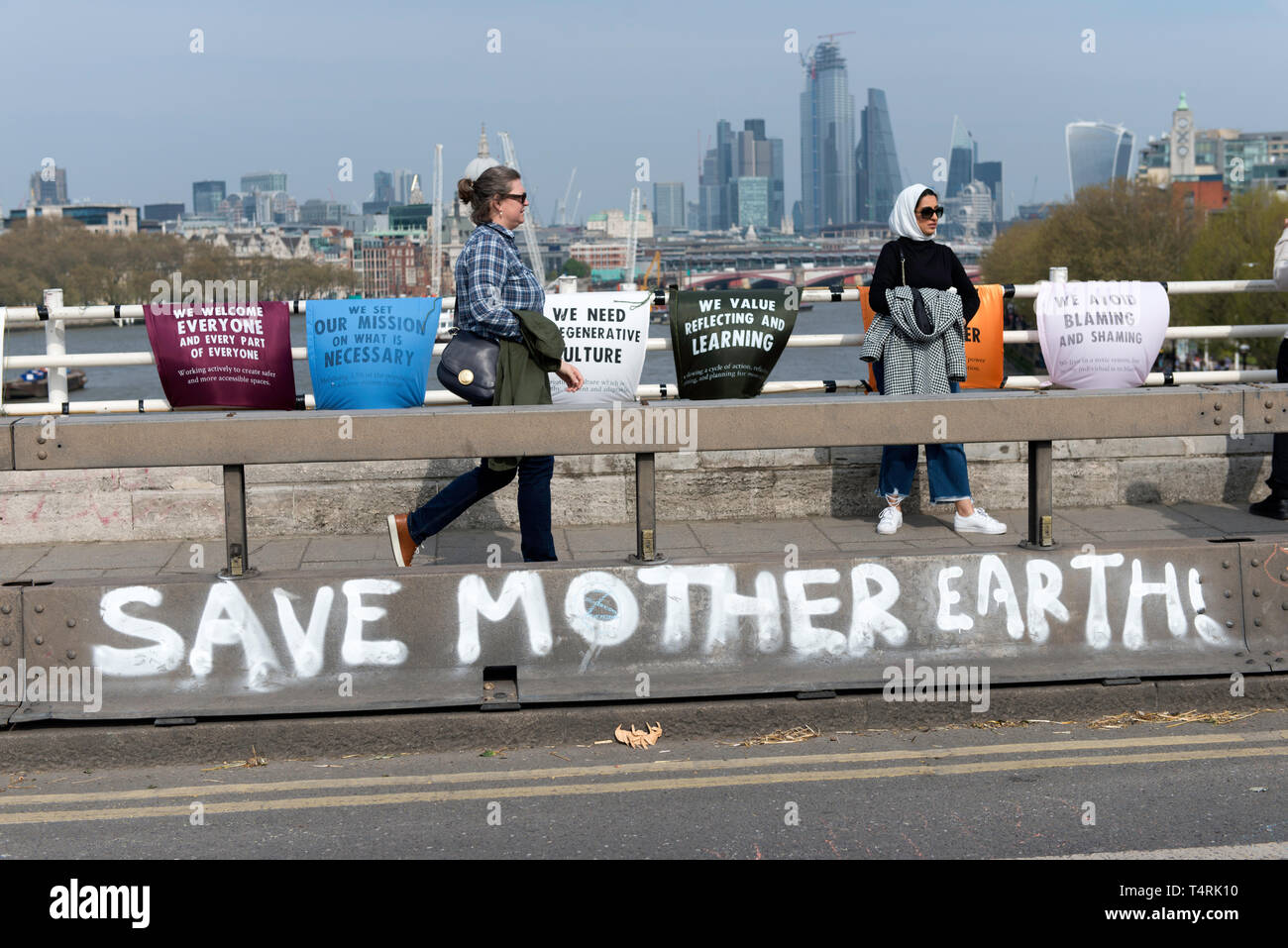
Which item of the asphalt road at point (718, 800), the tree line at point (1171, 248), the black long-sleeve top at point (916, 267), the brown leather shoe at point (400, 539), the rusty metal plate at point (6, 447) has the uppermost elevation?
the tree line at point (1171, 248)

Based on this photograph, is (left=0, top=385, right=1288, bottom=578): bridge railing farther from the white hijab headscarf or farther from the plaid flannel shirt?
the white hijab headscarf

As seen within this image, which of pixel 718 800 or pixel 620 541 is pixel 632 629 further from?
pixel 620 541

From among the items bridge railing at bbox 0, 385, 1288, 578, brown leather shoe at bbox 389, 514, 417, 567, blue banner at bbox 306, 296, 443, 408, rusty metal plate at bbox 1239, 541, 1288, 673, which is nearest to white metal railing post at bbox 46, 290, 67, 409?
blue banner at bbox 306, 296, 443, 408

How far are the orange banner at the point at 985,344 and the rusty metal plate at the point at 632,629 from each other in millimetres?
3435

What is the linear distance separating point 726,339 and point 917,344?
119 cm

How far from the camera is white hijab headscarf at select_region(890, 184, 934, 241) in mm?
7898

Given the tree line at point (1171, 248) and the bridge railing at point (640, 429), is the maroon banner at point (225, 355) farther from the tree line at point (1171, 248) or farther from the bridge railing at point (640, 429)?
the tree line at point (1171, 248)

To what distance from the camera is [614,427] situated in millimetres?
5379

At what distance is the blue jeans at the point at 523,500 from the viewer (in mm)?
6320

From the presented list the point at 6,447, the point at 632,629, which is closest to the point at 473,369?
the point at 632,629

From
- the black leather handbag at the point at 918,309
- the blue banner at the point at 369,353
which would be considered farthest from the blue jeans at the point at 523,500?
the black leather handbag at the point at 918,309

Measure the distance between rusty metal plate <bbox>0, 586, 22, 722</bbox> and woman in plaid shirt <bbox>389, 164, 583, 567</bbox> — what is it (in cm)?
163
